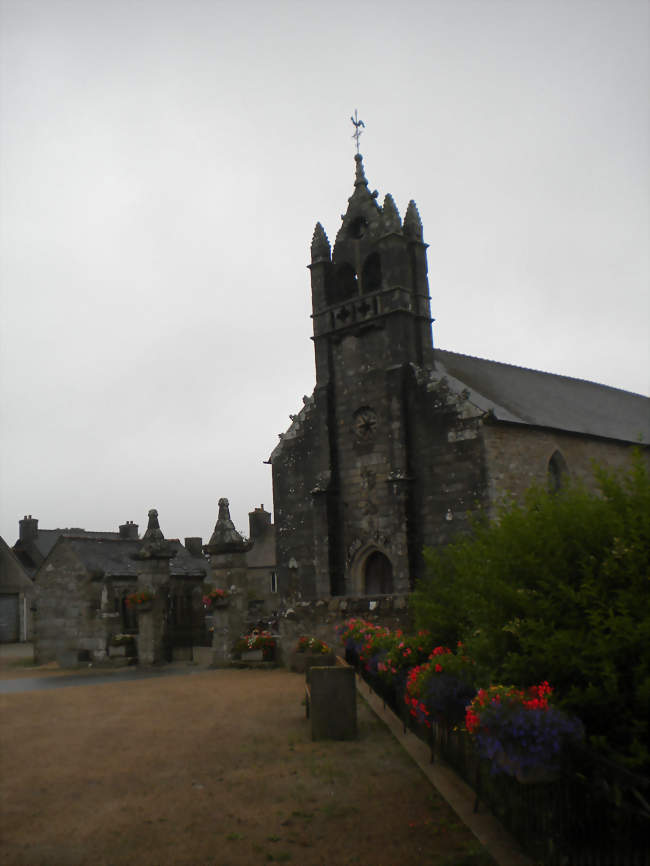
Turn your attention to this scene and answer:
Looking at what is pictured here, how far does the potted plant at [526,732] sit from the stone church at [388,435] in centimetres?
1624

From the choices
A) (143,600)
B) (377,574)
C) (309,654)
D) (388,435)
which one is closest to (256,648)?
(309,654)

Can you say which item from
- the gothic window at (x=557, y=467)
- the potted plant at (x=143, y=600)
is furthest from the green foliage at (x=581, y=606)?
the gothic window at (x=557, y=467)

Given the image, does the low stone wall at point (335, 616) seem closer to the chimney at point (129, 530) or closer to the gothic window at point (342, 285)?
the gothic window at point (342, 285)

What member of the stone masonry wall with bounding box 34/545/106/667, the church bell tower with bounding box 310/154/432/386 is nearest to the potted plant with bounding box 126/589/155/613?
the stone masonry wall with bounding box 34/545/106/667

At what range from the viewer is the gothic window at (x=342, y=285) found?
27.5 m

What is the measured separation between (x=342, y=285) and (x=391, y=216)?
10.2 ft

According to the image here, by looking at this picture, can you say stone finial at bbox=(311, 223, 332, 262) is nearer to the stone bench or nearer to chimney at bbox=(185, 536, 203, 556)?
chimney at bbox=(185, 536, 203, 556)

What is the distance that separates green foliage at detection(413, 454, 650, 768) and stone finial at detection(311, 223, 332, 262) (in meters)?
21.8

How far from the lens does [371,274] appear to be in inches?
1055

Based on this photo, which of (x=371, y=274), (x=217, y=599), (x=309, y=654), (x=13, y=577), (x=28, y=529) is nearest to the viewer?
(x=309, y=654)

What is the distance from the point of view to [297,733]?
11.2 m

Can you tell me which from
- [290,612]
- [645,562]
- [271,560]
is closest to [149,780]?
[645,562]

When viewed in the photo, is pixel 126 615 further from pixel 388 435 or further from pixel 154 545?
pixel 388 435

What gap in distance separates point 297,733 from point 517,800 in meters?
5.59
